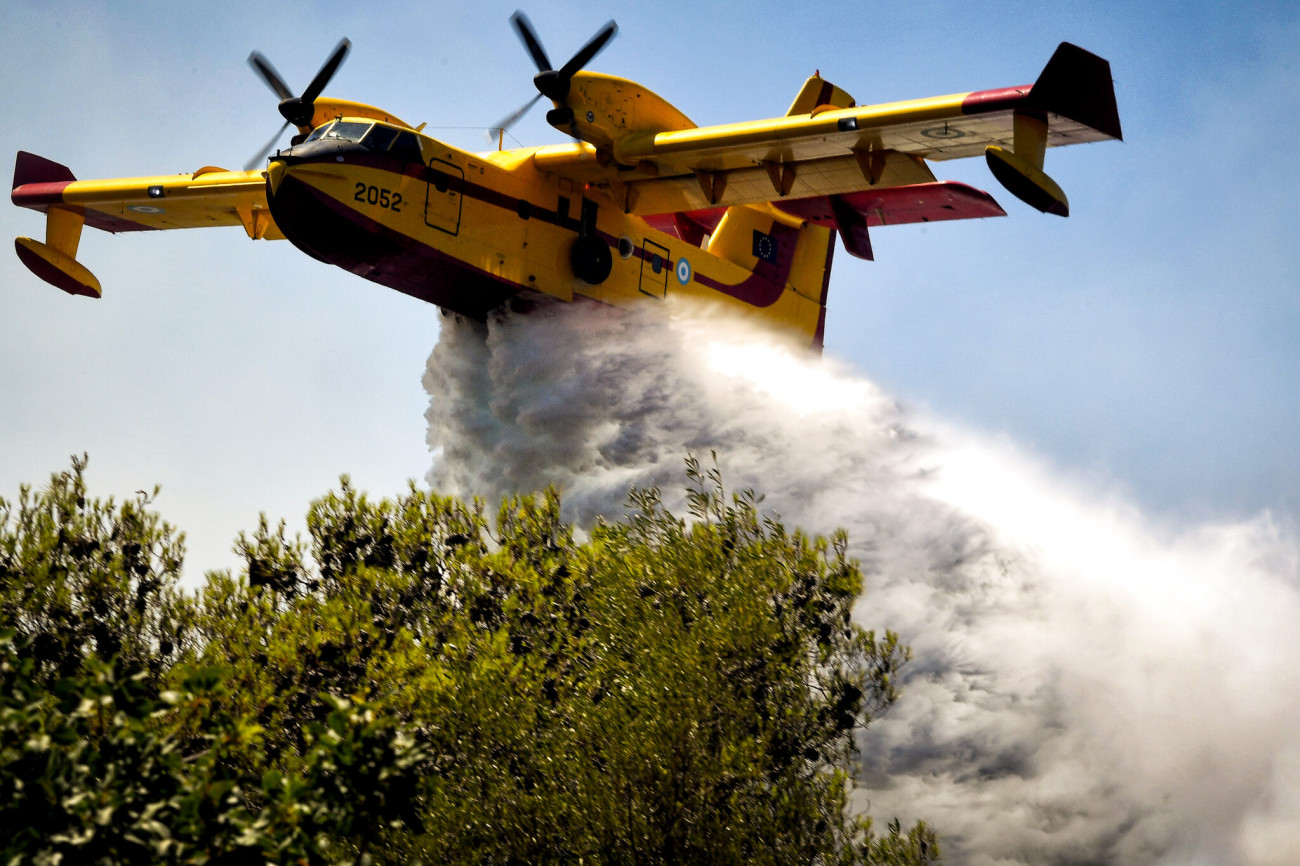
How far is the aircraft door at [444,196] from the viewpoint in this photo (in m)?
17.1

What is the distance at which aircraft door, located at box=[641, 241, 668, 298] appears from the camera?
64.7ft

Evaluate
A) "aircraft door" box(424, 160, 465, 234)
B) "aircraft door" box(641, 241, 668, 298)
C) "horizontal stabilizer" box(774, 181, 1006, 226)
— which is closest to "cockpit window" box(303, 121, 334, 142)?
"aircraft door" box(424, 160, 465, 234)

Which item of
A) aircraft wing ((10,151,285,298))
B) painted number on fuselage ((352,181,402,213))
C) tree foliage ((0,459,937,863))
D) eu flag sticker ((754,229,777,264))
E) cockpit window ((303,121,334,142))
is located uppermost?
eu flag sticker ((754,229,777,264))

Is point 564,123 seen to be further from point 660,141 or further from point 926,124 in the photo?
point 926,124

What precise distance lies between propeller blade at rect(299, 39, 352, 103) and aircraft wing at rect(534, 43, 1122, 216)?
2918 millimetres

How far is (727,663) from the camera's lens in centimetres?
1260

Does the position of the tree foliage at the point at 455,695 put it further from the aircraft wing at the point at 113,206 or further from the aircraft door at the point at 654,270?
the aircraft wing at the point at 113,206

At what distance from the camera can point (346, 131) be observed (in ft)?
54.4

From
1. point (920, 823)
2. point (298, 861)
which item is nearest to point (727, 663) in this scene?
point (920, 823)

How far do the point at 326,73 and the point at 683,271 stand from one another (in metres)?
6.12

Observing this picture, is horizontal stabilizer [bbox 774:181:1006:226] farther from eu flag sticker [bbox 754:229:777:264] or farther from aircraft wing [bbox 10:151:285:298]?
aircraft wing [bbox 10:151:285:298]

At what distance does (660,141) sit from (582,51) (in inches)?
59.6

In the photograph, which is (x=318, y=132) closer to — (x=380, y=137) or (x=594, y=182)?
(x=380, y=137)

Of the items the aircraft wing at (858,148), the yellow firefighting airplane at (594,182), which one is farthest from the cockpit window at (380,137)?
the aircraft wing at (858,148)
